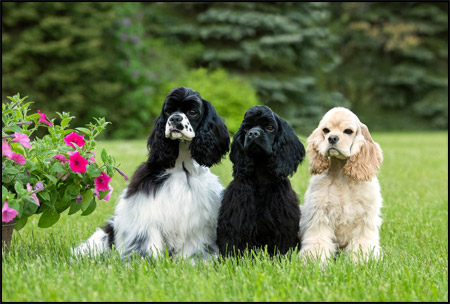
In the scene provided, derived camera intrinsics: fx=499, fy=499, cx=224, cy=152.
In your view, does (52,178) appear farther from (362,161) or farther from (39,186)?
(362,161)

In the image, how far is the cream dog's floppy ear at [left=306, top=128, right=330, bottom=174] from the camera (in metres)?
4.09

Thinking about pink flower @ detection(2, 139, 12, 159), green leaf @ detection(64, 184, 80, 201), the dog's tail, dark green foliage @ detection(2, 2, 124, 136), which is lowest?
the dog's tail

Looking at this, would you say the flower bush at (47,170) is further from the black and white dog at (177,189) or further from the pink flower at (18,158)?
the black and white dog at (177,189)

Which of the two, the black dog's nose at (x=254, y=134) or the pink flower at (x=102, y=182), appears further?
the pink flower at (x=102, y=182)

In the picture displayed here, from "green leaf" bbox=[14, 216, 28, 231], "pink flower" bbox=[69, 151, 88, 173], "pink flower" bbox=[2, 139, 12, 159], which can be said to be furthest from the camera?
"green leaf" bbox=[14, 216, 28, 231]

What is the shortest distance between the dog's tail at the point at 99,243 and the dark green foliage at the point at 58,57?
51.1 feet

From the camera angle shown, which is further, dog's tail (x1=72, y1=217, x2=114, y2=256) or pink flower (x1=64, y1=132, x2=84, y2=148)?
dog's tail (x1=72, y1=217, x2=114, y2=256)

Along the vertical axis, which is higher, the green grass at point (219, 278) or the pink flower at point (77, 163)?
the pink flower at point (77, 163)

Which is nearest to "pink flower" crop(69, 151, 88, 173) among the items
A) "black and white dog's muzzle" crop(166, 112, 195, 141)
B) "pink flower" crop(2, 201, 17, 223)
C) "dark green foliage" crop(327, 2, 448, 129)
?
"pink flower" crop(2, 201, 17, 223)

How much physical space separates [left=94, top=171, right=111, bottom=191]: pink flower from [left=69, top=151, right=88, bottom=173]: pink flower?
224mm

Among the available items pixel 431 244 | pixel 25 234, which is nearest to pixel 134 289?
pixel 25 234

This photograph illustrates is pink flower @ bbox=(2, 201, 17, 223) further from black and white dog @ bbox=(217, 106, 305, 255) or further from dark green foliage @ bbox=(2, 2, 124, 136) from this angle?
dark green foliage @ bbox=(2, 2, 124, 136)

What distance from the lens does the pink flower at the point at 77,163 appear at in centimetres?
361

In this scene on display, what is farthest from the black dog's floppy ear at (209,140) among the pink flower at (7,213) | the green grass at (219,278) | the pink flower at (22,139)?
the pink flower at (7,213)
